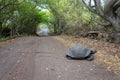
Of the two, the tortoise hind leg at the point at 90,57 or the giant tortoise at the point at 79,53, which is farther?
the giant tortoise at the point at 79,53

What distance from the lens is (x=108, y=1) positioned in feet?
37.4

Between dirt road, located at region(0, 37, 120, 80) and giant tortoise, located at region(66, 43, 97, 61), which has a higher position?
giant tortoise, located at region(66, 43, 97, 61)

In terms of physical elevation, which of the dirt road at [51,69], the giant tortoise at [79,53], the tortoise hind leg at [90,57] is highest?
the giant tortoise at [79,53]

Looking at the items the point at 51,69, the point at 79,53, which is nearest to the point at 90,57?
the point at 79,53

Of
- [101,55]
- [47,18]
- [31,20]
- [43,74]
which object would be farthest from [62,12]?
[43,74]

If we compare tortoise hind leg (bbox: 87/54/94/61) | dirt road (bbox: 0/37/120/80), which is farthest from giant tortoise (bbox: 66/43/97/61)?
dirt road (bbox: 0/37/120/80)

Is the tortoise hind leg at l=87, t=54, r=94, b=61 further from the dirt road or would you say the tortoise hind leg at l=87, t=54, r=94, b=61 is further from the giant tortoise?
the dirt road

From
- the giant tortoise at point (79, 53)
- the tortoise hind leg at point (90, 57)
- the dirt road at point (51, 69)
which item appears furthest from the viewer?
the giant tortoise at point (79, 53)

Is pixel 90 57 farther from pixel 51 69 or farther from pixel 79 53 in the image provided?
pixel 51 69

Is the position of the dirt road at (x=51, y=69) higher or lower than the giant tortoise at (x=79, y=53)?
lower

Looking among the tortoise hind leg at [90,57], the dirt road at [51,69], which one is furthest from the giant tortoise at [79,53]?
the dirt road at [51,69]

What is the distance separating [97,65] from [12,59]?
11.9 ft

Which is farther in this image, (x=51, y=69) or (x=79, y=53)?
(x=79, y=53)

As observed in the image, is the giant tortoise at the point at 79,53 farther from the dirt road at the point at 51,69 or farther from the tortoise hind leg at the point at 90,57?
the dirt road at the point at 51,69
